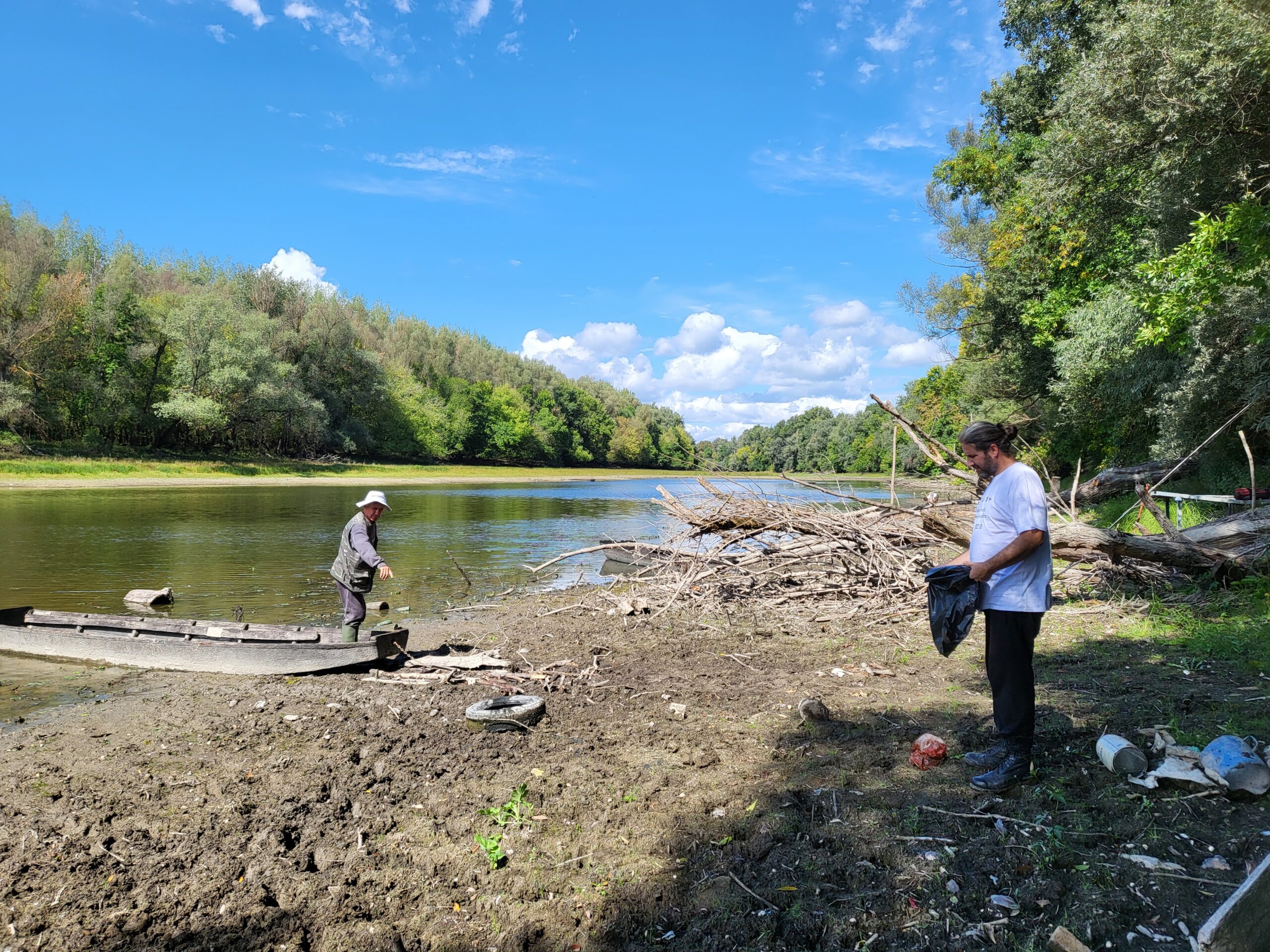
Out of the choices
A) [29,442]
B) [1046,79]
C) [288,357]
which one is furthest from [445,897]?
[288,357]

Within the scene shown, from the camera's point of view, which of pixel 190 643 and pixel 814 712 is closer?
pixel 814 712

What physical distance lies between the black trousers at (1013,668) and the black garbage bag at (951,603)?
0.40ft

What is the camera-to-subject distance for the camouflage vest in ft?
27.3

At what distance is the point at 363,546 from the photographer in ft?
27.0

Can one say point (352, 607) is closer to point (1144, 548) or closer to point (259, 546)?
point (1144, 548)

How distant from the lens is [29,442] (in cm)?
4166

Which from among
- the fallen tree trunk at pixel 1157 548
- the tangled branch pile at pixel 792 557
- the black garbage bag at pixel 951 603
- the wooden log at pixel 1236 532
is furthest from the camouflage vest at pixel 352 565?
the wooden log at pixel 1236 532

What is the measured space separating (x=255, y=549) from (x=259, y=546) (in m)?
0.68

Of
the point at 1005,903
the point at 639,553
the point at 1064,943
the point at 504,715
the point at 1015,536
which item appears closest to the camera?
the point at 1064,943

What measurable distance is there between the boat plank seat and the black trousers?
7.95 metres

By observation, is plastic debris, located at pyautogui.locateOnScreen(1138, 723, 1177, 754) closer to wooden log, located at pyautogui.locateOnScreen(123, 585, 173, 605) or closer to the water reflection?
the water reflection

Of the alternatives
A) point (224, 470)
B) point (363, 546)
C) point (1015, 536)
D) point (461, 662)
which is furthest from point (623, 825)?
point (224, 470)

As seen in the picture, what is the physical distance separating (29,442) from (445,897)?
5137 centimetres

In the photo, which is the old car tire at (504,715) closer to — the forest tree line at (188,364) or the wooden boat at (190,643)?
the wooden boat at (190,643)
